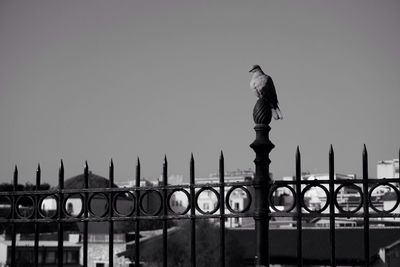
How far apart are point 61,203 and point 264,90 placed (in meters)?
2.26

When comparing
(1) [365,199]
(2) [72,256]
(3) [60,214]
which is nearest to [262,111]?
(1) [365,199]

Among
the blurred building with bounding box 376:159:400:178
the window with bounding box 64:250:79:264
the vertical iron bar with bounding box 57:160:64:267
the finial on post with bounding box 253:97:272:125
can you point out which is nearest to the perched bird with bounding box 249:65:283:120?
the finial on post with bounding box 253:97:272:125

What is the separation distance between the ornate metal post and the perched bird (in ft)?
0.14

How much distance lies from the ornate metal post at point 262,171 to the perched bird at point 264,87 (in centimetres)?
4

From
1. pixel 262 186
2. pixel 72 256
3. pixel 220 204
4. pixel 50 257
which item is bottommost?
pixel 50 257

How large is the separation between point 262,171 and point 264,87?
701 millimetres

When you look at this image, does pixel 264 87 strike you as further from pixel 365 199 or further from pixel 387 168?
pixel 387 168

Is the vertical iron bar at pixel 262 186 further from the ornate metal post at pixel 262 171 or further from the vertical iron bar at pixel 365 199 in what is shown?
the vertical iron bar at pixel 365 199

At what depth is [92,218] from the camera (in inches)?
225

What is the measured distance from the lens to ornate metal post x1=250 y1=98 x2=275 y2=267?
5.21 metres

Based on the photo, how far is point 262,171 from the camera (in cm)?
526

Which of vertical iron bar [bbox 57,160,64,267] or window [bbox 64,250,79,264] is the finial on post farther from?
window [bbox 64,250,79,264]

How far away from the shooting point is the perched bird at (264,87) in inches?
205

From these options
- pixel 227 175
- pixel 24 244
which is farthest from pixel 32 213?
pixel 227 175
